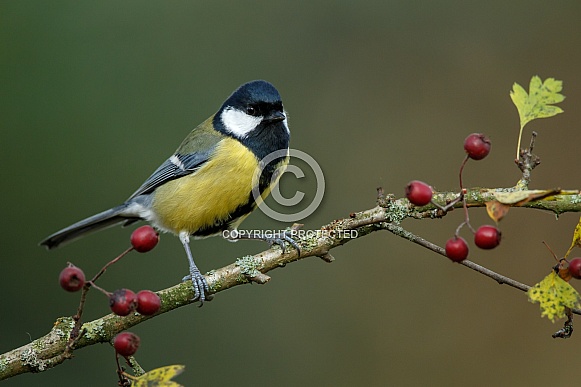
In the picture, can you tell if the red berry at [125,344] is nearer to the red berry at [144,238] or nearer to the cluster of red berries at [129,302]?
the cluster of red berries at [129,302]

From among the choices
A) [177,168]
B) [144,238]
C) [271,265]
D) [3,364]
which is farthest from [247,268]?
[177,168]

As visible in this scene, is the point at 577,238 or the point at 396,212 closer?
the point at 577,238

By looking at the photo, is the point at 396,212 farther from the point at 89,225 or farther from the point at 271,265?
the point at 89,225

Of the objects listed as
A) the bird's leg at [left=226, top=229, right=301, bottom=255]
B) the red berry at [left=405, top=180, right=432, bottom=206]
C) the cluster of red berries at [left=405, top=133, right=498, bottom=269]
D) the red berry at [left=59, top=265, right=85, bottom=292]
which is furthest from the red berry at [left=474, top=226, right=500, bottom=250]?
the red berry at [left=59, top=265, right=85, bottom=292]

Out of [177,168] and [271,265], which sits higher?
[177,168]

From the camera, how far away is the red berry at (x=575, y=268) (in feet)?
3.83

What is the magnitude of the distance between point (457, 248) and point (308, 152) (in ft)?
7.56

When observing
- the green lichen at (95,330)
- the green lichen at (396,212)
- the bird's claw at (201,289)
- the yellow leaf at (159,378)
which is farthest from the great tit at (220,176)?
the yellow leaf at (159,378)

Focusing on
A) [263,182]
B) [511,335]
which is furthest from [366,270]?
[263,182]

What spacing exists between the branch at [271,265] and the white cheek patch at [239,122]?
35.7 inches

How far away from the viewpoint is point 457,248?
1146mm

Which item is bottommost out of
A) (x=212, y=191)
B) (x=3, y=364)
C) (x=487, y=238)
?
(x=3, y=364)

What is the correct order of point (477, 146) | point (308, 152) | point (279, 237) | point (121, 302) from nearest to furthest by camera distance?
1. point (121, 302)
2. point (477, 146)
3. point (279, 237)
4. point (308, 152)

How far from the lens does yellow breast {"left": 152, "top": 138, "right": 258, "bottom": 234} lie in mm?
2297
